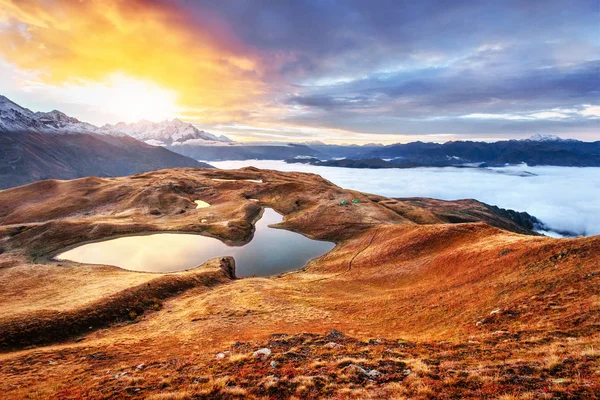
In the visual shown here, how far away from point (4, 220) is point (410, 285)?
172 metres

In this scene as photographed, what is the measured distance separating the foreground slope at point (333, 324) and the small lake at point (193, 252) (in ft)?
16.8

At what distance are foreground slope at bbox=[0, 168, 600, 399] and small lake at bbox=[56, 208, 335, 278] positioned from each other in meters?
5.13

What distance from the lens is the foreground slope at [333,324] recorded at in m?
16.6

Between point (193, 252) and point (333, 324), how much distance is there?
55967 millimetres

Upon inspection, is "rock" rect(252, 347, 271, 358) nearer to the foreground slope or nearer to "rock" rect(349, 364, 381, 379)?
the foreground slope

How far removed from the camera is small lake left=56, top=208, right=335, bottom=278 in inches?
2756

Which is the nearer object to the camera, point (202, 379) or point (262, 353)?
point (202, 379)

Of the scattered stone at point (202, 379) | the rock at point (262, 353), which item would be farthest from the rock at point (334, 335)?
the scattered stone at point (202, 379)

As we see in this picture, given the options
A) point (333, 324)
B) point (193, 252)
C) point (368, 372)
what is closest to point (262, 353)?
point (368, 372)

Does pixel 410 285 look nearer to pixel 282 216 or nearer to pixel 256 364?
pixel 256 364

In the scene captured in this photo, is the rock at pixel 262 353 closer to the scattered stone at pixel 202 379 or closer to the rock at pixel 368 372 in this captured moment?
the scattered stone at pixel 202 379

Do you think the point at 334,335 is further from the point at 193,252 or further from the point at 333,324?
the point at 193,252

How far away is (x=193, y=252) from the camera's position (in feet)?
258

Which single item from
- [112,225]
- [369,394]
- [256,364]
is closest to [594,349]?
[369,394]
